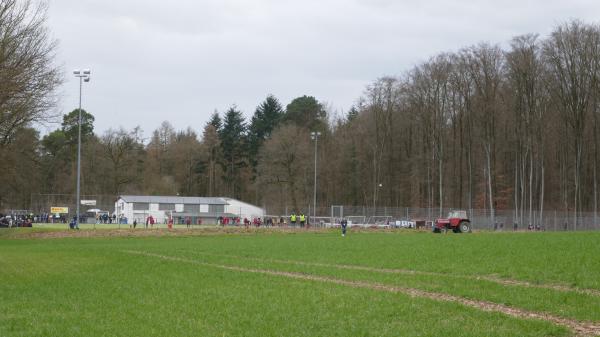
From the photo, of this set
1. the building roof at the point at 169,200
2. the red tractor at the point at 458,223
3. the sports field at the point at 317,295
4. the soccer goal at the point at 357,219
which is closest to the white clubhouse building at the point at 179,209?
the building roof at the point at 169,200

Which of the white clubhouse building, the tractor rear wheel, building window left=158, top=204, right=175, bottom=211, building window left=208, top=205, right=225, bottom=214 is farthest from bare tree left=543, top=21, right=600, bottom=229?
building window left=158, top=204, right=175, bottom=211

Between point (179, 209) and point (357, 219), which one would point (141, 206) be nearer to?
point (179, 209)

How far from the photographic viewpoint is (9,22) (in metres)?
30.9

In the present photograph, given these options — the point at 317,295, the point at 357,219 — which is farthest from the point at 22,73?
the point at 357,219

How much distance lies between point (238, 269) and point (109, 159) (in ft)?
292

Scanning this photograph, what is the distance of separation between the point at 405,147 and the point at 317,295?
77.8m

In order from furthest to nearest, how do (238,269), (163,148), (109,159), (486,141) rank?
1. (163,148)
2. (109,159)
3. (486,141)
4. (238,269)

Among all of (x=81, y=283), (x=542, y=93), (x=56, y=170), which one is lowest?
(x=81, y=283)

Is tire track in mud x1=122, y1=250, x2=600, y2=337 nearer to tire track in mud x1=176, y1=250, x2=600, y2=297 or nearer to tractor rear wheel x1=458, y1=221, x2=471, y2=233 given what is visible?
tire track in mud x1=176, y1=250, x2=600, y2=297

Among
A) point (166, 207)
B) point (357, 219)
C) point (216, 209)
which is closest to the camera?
point (357, 219)

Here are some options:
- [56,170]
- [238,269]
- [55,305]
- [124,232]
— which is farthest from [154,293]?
[56,170]

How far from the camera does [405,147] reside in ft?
300

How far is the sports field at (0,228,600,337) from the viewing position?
37.5 ft

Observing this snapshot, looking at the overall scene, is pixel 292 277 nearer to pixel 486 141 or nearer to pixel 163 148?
pixel 486 141
